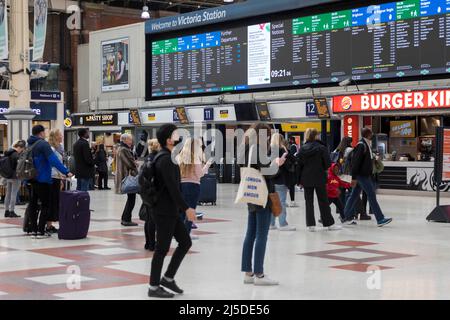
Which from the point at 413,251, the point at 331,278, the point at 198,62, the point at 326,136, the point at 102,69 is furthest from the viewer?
the point at 102,69

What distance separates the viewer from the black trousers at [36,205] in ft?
37.4

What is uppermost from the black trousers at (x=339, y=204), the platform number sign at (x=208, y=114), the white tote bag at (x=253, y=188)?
the platform number sign at (x=208, y=114)

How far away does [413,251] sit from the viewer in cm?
1023

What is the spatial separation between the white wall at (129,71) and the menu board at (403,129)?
1065cm

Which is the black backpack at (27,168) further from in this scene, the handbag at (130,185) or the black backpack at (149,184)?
the black backpack at (149,184)

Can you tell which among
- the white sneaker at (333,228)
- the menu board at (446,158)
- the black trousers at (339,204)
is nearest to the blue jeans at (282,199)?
the white sneaker at (333,228)

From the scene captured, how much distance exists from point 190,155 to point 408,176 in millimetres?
12037

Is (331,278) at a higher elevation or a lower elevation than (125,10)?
lower

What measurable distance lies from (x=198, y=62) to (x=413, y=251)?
15835 mm

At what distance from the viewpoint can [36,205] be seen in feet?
38.4

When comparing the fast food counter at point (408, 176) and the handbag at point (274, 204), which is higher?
the handbag at point (274, 204)

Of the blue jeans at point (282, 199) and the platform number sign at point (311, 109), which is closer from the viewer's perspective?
the blue jeans at point (282, 199)
